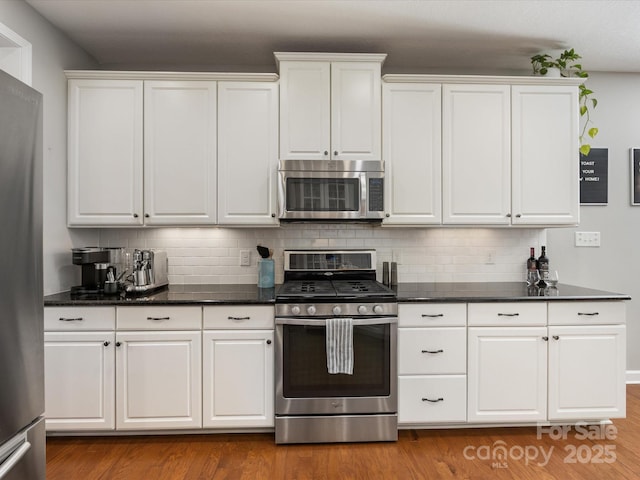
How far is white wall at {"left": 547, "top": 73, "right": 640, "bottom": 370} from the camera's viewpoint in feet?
10.9

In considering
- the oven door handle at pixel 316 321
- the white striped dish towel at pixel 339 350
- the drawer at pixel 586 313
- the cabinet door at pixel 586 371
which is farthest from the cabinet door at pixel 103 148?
the cabinet door at pixel 586 371

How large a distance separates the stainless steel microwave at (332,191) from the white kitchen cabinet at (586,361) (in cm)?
137

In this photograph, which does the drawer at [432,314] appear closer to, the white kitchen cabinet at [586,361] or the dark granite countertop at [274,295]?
the dark granite countertop at [274,295]

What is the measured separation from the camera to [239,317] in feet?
8.03

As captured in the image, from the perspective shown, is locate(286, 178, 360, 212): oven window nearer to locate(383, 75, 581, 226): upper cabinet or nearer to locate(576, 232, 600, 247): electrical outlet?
locate(383, 75, 581, 226): upper cabinet

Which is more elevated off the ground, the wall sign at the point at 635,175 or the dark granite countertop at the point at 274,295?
the wall sign at the point at 635,175

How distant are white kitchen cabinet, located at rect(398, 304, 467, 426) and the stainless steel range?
10cm

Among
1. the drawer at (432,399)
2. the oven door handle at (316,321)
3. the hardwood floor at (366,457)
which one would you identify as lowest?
the hardwood floor at (366,457)

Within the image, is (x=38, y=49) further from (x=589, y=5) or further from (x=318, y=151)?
(x=589, y=5)

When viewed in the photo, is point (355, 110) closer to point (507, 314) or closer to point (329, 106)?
point (329, 106)

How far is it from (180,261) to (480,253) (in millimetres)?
2433

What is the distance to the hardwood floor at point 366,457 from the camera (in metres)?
2.15

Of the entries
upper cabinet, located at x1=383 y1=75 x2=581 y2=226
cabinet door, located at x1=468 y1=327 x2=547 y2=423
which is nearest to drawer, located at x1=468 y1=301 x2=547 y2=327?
cabinet door, located at x1=468 y1=327 x2=547 y2=423

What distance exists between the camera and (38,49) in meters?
2.50
